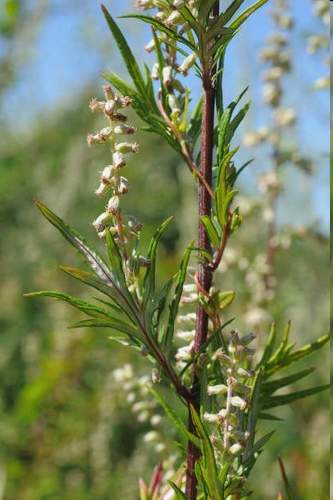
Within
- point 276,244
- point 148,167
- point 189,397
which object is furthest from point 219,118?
point 148,167

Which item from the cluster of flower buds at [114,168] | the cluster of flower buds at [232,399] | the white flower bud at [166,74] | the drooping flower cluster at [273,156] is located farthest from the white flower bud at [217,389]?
the drooping flower cluster at [273,156]

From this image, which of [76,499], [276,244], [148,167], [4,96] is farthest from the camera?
[148,167]

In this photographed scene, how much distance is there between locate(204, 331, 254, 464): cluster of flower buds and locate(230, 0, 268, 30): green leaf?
0.20m

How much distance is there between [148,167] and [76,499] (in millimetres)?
4901

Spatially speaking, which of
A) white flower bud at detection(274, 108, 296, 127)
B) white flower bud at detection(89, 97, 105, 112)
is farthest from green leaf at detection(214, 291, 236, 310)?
white flower bud at detection(274, 108, 296, 127)

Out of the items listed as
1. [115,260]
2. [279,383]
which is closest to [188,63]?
[115,260]

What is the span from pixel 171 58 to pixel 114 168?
4.3 inches

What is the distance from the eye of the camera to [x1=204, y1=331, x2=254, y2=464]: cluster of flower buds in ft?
1.51

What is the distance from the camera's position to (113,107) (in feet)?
1.54

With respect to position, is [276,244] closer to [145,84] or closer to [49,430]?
[145,84]

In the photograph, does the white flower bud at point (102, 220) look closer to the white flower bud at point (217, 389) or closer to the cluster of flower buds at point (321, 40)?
the white flower bud at point (217, 389)

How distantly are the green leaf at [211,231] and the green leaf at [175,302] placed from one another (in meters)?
0.02

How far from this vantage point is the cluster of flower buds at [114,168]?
466mm

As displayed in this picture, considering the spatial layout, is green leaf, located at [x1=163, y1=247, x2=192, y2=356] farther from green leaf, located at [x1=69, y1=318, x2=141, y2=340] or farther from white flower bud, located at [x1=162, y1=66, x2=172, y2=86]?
white flower bud, located at [x1=162, y1=66, x2=172, y2=86]
